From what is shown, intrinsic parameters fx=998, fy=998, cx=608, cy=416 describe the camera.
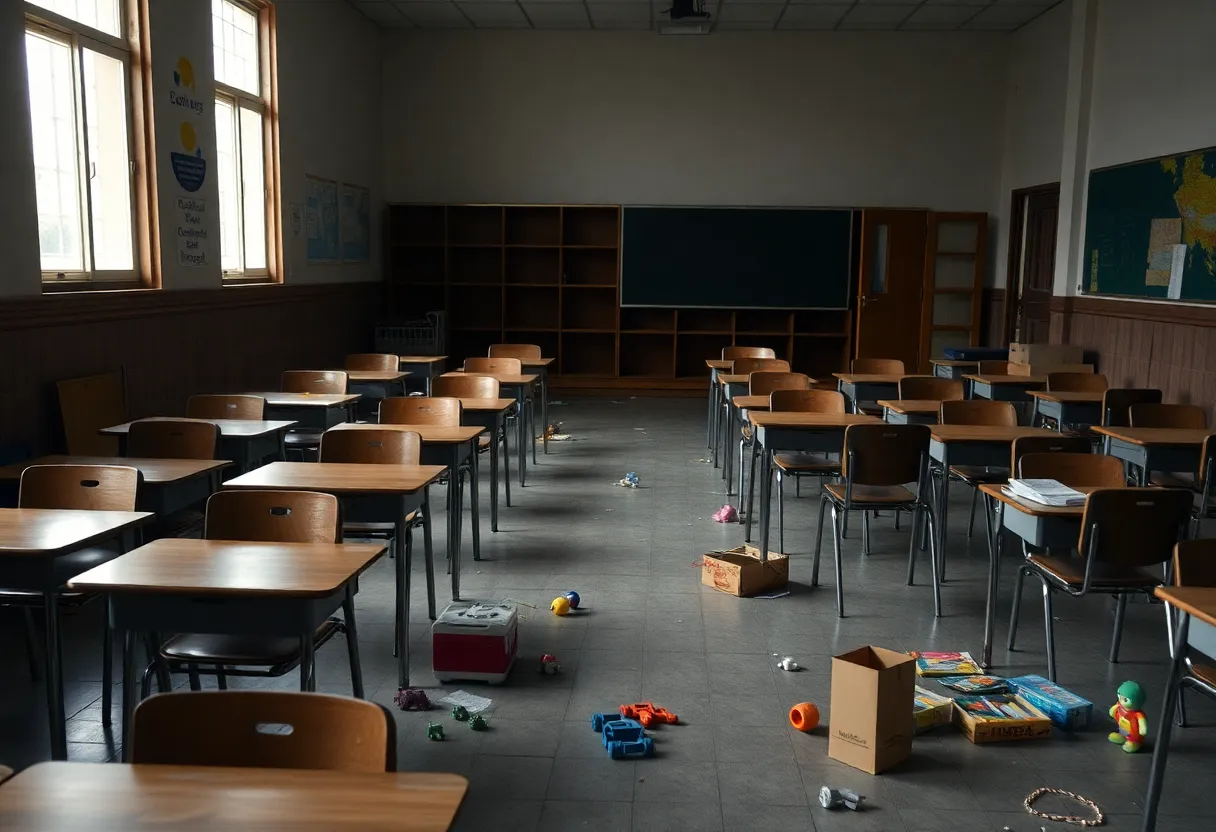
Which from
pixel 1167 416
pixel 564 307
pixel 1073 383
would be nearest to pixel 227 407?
pixel 1167 416

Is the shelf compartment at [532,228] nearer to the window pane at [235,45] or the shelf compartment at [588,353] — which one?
the shelf compartment at [588,353]

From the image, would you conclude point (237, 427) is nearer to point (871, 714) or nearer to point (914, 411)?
point (871, 714)

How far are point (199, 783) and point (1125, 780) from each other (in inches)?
103

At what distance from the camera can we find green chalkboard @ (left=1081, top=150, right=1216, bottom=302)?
6773mm

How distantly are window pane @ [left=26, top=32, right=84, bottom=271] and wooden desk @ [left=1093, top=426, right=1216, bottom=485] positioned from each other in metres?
5.49

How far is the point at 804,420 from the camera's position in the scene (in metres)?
5.02

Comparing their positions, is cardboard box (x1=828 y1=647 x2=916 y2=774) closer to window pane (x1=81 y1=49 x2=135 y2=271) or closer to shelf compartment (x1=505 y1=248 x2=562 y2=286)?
window pane (x1=81 y1=49 x2=135 y2=271)

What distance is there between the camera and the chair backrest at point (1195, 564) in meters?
2.69

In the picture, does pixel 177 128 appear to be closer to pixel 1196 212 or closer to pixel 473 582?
pixel 473 582

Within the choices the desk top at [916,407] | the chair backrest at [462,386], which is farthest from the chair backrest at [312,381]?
the desk top at [916,407]

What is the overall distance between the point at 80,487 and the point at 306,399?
2316 mm

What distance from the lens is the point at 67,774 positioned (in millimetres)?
1508

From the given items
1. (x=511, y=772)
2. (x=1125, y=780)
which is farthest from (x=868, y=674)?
(x=511, y=772)

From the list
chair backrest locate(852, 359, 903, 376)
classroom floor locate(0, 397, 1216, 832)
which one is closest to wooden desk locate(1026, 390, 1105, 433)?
classroom floor locate(0, 397, 1216, 832)
